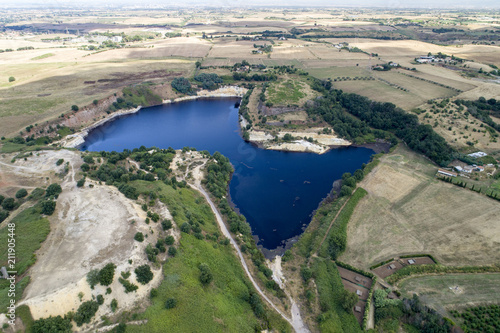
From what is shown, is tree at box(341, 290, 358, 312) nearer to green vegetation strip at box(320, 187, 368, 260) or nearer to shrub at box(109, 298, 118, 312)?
green vegetation strip at box(320, 187, 368, 260)

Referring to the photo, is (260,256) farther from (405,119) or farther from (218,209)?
(405,119)

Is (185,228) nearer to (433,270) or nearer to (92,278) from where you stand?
(92,278)

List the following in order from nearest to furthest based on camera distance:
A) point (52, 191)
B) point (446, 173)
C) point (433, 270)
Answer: point (433, 270), point (52, 191), point (446, 173)

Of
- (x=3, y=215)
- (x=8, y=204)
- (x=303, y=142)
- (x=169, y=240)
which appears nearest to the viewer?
(x=169, y=240)

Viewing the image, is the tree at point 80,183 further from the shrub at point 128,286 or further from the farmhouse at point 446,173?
the farmhouse at point 446,173

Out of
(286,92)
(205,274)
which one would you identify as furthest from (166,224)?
(286,92)

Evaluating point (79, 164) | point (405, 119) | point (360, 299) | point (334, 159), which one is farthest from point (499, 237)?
point (79, 164)

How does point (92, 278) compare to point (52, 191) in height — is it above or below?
below
